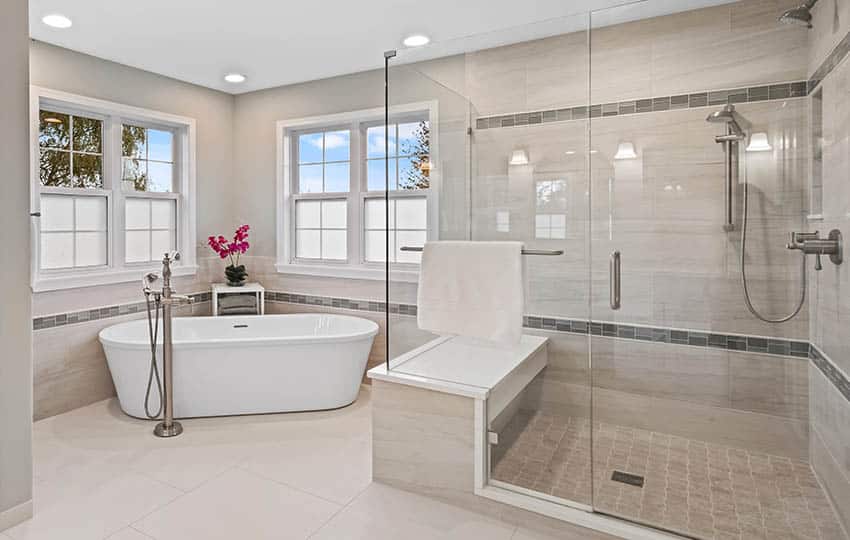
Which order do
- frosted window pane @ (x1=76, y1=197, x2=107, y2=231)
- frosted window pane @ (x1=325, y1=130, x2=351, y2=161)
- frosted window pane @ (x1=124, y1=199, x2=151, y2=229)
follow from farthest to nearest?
1. frosted window pane @ (x1=325, y1=130, x2=351, y2=161)
2. frosted window pane @ (x1=124, y1=199, x2=151, y2=229)
3. frosted window pane @ (x1=76, y1=197, x2=107, y2=231)

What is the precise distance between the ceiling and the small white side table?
1.68m

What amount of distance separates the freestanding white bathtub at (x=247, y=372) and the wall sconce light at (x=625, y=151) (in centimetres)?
204

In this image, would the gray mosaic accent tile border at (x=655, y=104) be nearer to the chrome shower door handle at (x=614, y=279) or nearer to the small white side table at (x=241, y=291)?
the chrome shower door handle at (x=614, y=279)

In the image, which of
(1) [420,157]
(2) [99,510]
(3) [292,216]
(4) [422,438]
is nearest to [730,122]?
(1) [420,157]

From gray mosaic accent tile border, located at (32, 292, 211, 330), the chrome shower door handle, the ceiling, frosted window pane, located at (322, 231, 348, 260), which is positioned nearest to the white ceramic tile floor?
gray mosaic accent tile border, located at (32, 292, 211, 330)

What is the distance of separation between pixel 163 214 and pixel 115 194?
1.47 ft

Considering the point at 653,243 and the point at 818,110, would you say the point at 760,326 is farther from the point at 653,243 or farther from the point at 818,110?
the point at 818,110

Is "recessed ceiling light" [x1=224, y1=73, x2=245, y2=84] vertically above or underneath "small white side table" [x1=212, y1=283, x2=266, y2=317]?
above

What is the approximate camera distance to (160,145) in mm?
4285

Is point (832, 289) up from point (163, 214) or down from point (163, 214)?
down

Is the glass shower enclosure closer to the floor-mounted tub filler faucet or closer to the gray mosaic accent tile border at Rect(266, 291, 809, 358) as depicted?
the gray mosaic accent tile border at Rect(266, 291, 809, 358)

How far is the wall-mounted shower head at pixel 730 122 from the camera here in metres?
1.98

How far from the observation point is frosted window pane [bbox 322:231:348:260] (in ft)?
14.4

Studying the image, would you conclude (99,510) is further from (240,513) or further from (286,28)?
(286,28)
